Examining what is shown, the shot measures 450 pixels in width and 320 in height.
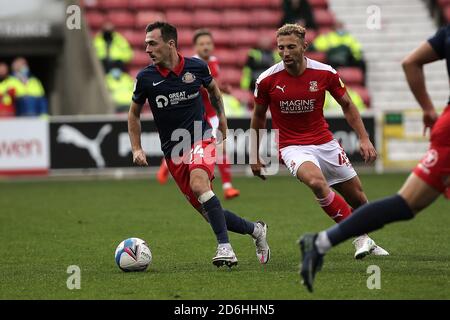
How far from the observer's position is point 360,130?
8.24 m

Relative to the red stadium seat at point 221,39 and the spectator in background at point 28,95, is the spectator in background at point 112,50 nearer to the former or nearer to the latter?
the spectator in background at point 28,95

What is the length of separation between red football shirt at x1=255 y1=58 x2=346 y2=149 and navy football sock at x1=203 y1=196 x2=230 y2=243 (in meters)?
1.06

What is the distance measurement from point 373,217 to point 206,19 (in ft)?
59.4

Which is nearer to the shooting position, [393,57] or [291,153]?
[291,153]

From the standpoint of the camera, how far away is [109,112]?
2077 centimetres

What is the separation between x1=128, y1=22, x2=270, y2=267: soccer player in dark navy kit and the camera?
8.05m

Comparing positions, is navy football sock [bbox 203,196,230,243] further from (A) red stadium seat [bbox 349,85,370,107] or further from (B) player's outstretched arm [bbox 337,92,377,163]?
(A) red stadium seat [bbox 349,85,370,107]

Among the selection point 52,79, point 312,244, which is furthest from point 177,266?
point 52,79

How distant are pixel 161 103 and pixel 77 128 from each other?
10.9 m

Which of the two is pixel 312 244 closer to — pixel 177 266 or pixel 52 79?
pixel 177 266

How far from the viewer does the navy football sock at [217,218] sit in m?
7.81

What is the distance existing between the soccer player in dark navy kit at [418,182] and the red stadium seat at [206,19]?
1787cm

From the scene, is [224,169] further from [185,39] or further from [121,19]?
[121,19]

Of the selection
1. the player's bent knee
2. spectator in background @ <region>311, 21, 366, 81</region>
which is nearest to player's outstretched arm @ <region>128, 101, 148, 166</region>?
the player's bent knee
